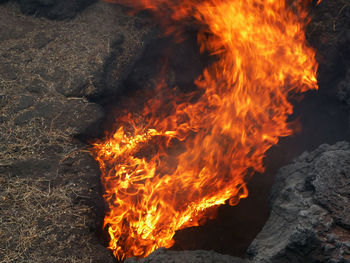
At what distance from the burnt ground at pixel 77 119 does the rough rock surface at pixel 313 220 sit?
464 mm

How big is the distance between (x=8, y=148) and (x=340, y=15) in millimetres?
5901

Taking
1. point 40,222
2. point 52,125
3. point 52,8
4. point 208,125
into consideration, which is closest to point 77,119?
point 52,125

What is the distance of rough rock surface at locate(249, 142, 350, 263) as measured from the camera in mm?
3154

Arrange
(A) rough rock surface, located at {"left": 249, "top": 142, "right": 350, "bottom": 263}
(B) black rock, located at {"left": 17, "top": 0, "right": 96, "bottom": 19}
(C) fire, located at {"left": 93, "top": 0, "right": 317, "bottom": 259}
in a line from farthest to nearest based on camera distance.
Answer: (B) black rock, located at {"left": 17, "top": 0, "right": 96, "bottom": 19}
(C) fire, located at {"left": 93, "top": 0, "right": 317, "bottom": 259}
(A) rough rock surface, located at {"left": 249, "top": 142, "right": 350, "bottom": 263}

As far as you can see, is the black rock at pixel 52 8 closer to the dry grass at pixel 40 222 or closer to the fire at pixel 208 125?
the fire at pixel 208 125

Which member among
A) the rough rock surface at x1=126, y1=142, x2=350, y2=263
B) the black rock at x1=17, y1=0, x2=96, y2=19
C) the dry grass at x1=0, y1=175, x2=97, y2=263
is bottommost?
the dry grass at x1=0, y1=175, x2=97, y2=263

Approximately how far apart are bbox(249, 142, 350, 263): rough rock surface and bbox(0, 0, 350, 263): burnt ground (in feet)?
1.52

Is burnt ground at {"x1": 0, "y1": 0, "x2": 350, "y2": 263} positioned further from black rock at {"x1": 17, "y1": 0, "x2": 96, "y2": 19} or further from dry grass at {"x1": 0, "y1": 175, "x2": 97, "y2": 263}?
black rock at {"x1": 17, "y1": 0, "x2": 96, "y2": 19}

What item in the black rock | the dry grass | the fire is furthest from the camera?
the black rock

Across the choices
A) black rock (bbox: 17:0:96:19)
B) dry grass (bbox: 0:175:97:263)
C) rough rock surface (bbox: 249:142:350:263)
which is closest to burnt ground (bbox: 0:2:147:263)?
dry grass (bbox: 0:175:97:263)

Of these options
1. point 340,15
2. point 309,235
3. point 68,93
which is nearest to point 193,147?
point 68,93

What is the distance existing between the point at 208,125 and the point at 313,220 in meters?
3.00

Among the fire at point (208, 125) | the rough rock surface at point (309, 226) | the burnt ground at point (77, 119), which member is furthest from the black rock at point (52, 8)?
the rough rock surface at point (309, 226)

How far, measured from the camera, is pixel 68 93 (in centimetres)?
527
